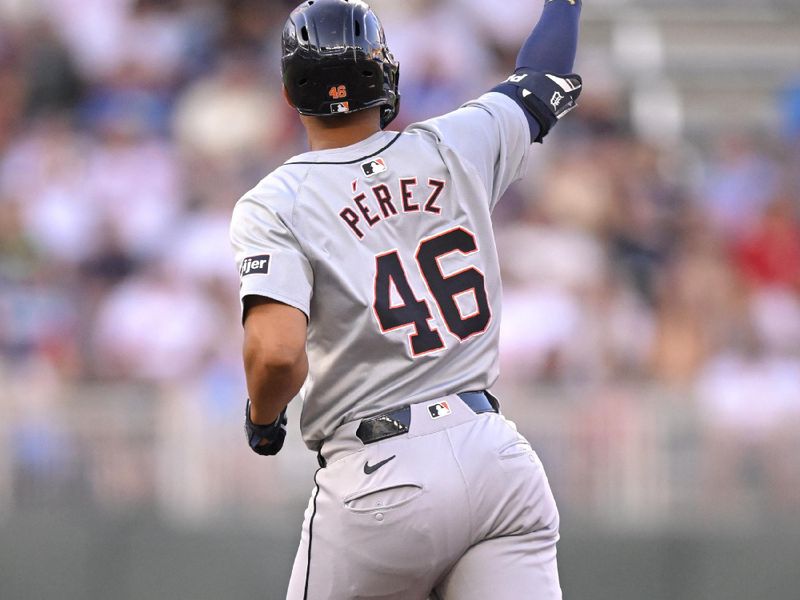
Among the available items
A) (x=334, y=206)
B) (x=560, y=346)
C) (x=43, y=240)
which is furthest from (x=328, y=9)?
(x=43, y=240)

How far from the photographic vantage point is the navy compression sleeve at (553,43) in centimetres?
424

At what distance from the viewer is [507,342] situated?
9203 millimetres

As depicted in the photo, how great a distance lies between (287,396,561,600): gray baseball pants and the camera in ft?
11.5

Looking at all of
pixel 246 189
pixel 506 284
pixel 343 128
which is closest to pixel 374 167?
pixel 343 128

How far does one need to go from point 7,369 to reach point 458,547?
20.5 feet

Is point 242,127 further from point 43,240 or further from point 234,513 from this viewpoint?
point 234,513

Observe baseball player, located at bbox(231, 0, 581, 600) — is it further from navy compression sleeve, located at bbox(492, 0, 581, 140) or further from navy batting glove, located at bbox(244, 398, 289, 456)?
navy compression sleeve, located at bbox(492, 0, 581, 140)

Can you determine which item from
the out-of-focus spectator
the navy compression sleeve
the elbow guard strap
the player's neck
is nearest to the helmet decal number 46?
the player's neck

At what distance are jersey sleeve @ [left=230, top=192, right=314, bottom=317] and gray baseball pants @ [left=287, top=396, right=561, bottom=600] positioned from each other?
0.40 metres

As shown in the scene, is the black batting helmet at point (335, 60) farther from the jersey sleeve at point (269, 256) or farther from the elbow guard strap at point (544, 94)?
the elbow guard strap at point (544, 94)

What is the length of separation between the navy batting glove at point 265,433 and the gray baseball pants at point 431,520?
16 centimetres

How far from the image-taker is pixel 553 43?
426 centimetres

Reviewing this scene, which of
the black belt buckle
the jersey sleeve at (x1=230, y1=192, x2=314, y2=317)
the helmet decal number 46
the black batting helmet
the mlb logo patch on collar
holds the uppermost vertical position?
the black batting helmet

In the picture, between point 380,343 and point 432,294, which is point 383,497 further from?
point 432,294
